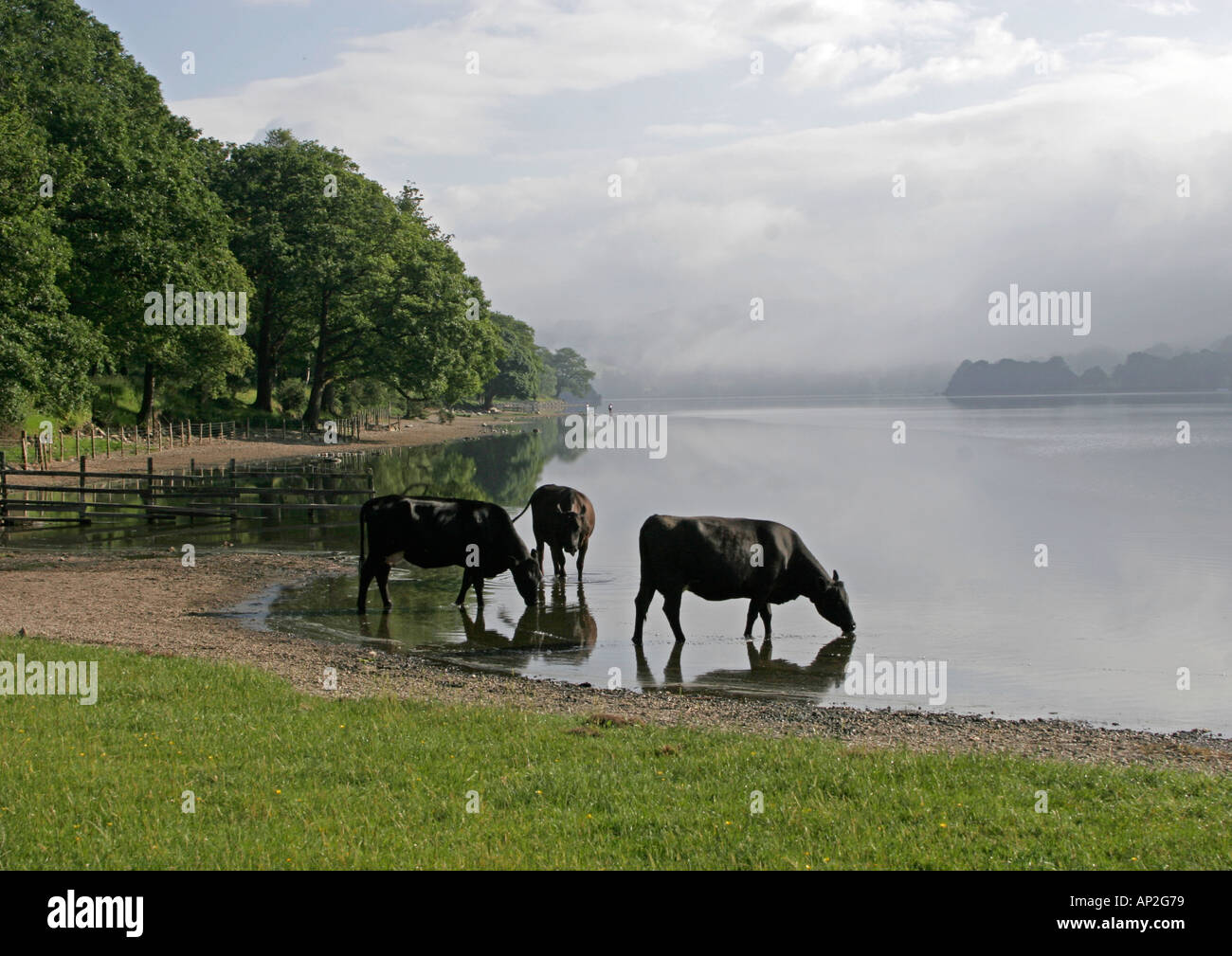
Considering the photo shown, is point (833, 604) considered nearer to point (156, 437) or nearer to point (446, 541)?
point (446, 541)

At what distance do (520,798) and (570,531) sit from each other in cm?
1458

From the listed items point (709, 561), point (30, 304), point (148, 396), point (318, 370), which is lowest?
point (709, 561)

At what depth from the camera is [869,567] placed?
26.8m

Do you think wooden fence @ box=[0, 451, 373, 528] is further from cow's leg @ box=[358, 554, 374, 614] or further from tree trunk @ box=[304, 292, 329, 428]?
tree trunk @ box=[304, 292, 329, 428]

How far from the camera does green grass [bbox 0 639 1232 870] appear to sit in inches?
275

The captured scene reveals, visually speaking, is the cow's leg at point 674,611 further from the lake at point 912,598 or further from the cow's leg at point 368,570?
the cow's leg at point 368,570

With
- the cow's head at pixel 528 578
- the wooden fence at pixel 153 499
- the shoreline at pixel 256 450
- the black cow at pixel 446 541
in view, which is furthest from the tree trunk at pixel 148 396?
the cow's head at pixel 528 578

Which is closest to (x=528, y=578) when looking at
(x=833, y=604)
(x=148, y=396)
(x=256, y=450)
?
(x=833, y=604)

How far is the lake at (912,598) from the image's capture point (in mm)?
15297

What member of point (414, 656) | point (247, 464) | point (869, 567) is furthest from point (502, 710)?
point (247, 464)

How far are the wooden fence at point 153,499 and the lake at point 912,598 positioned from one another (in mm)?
895

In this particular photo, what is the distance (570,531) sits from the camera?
22812 mm
